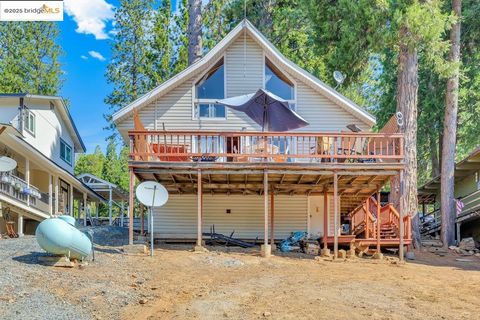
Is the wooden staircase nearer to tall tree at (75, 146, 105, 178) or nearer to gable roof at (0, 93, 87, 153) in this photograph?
gable roof at (0, 93, 87, 153)

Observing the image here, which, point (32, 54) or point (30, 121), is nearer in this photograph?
point (30, 121)

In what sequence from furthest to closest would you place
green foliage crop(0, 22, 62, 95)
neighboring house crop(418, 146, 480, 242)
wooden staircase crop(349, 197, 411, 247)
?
green foliage crop(0, 22, 62, 95) → neighboring house crop(418, 146, 480, 242) → wooden staircase crop(349, 197, 411, 247)

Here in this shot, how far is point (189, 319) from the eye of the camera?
23.0 ft

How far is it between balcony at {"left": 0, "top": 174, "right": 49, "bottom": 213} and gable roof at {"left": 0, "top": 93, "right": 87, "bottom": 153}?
13.3ft

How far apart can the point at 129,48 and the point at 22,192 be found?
17.7m

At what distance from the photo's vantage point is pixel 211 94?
1634 centimetres

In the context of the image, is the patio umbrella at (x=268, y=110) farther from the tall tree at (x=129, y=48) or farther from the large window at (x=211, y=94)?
the tall tree at (x=129, y=48)

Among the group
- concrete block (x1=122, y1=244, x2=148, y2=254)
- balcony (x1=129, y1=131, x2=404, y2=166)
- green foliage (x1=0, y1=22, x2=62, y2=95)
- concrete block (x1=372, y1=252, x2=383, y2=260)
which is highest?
green foliage (x1=0, y1=22, x2=62, y2=95)

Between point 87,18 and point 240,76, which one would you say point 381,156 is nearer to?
point 240,76

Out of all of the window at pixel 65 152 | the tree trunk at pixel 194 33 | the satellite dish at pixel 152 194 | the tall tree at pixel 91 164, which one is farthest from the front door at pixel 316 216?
the tall tree at pixel 91 164

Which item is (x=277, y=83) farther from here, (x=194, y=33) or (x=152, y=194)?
(x=152, y=194)

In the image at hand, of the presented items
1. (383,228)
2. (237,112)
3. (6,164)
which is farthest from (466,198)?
(6,164)

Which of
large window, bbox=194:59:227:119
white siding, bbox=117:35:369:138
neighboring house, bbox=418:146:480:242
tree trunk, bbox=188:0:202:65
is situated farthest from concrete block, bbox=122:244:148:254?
neighboring house, bbox=418:146:480:242

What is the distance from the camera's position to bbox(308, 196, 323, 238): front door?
53.8 feet
